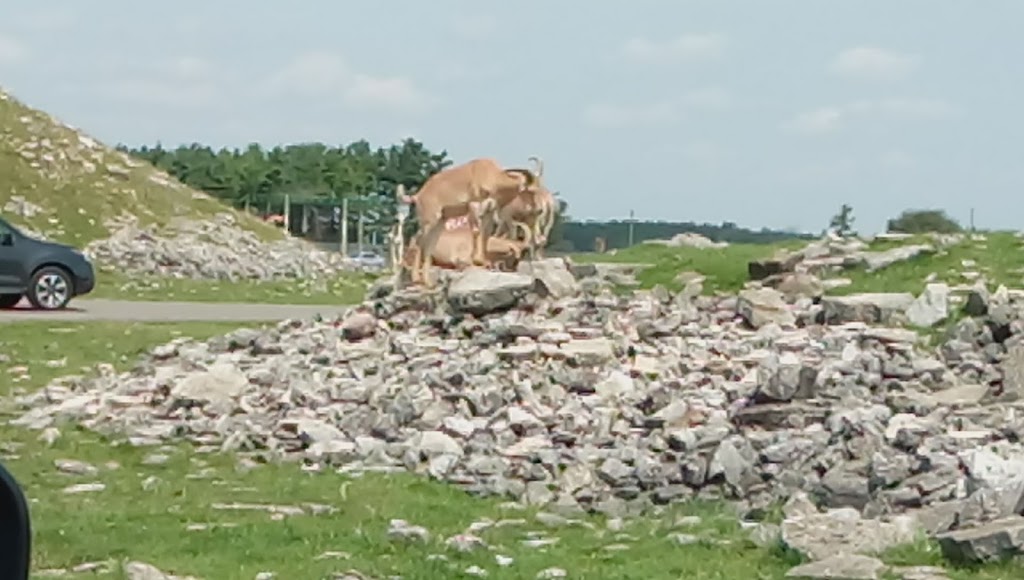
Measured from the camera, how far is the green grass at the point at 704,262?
79.3 feet

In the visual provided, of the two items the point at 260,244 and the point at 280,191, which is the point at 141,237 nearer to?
the point at 260,244

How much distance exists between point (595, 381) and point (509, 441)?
7.32ft

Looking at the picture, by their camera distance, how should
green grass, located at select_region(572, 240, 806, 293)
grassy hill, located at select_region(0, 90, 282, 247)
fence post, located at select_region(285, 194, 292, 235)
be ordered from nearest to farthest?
green grass, located at select_region(572, 240, 806, 293), grassy hill, located at select_region(0, 90, 282, 247), fence post, located at select_region(285, 194, 292, 235)

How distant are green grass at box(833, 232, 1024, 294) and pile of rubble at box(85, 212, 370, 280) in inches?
914

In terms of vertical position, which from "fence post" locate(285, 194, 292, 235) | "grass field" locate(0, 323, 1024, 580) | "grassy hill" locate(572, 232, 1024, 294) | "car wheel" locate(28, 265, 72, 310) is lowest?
"grass field" locate(0, 323, 1024, 580)

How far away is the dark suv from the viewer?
2980cm

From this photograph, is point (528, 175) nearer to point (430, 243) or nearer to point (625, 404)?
point (430, 243)

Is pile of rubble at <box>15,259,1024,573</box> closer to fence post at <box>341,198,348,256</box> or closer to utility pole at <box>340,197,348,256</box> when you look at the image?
utility pole at <box>340,197,348,256</box>

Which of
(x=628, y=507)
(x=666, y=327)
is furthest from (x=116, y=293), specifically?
(x=628, y=507)

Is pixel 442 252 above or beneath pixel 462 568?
above

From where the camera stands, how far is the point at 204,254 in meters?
45.4

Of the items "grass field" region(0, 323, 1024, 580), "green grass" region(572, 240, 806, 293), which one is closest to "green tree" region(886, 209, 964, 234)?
"green grass" region(572, 240, 806, 293)

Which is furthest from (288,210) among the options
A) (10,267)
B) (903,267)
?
(903,267)

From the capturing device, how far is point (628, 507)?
1100cm
